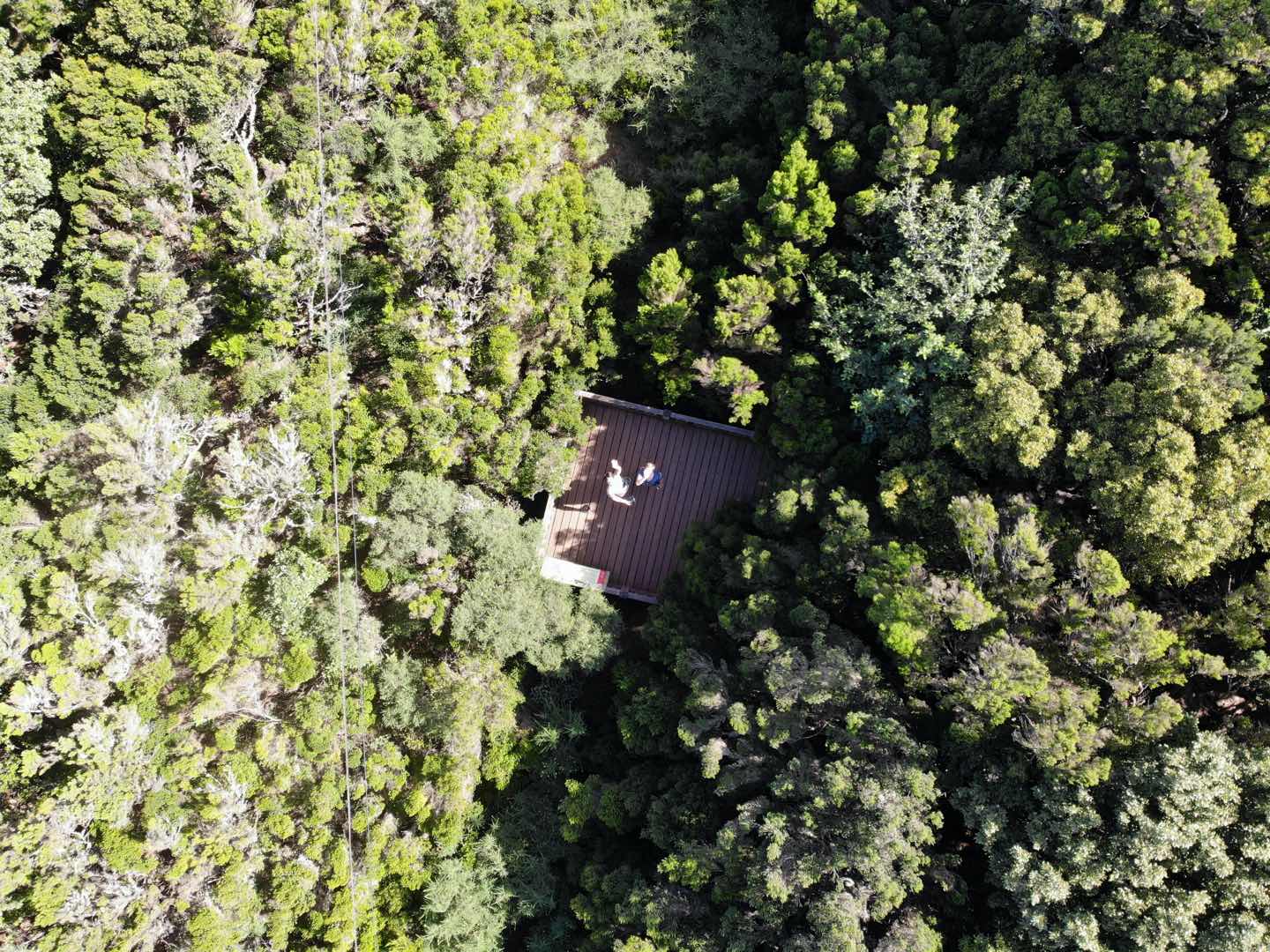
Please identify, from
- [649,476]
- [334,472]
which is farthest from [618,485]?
[334,472]

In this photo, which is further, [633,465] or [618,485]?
[633,465]

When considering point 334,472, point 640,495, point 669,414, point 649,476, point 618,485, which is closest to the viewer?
point 334,472

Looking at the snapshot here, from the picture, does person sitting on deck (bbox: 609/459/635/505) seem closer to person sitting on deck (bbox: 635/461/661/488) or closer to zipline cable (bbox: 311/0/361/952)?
person sitting on deck (bbox: 635/461/661/488)

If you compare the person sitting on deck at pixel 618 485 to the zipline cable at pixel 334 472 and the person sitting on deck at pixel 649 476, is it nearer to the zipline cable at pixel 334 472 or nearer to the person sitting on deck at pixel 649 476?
the person sitting on deck at pixel 649 476

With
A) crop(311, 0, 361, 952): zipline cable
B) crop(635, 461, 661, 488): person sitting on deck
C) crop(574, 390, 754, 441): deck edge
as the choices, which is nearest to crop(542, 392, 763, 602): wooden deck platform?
crop(574, 390, 754, 441): deck edge

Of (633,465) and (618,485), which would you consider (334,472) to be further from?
(633,465)

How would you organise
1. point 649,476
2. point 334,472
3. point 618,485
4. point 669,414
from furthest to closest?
point 669,414 → point 649,476 → point 618,485 → point 334,472

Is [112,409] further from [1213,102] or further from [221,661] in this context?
[1213,102]
